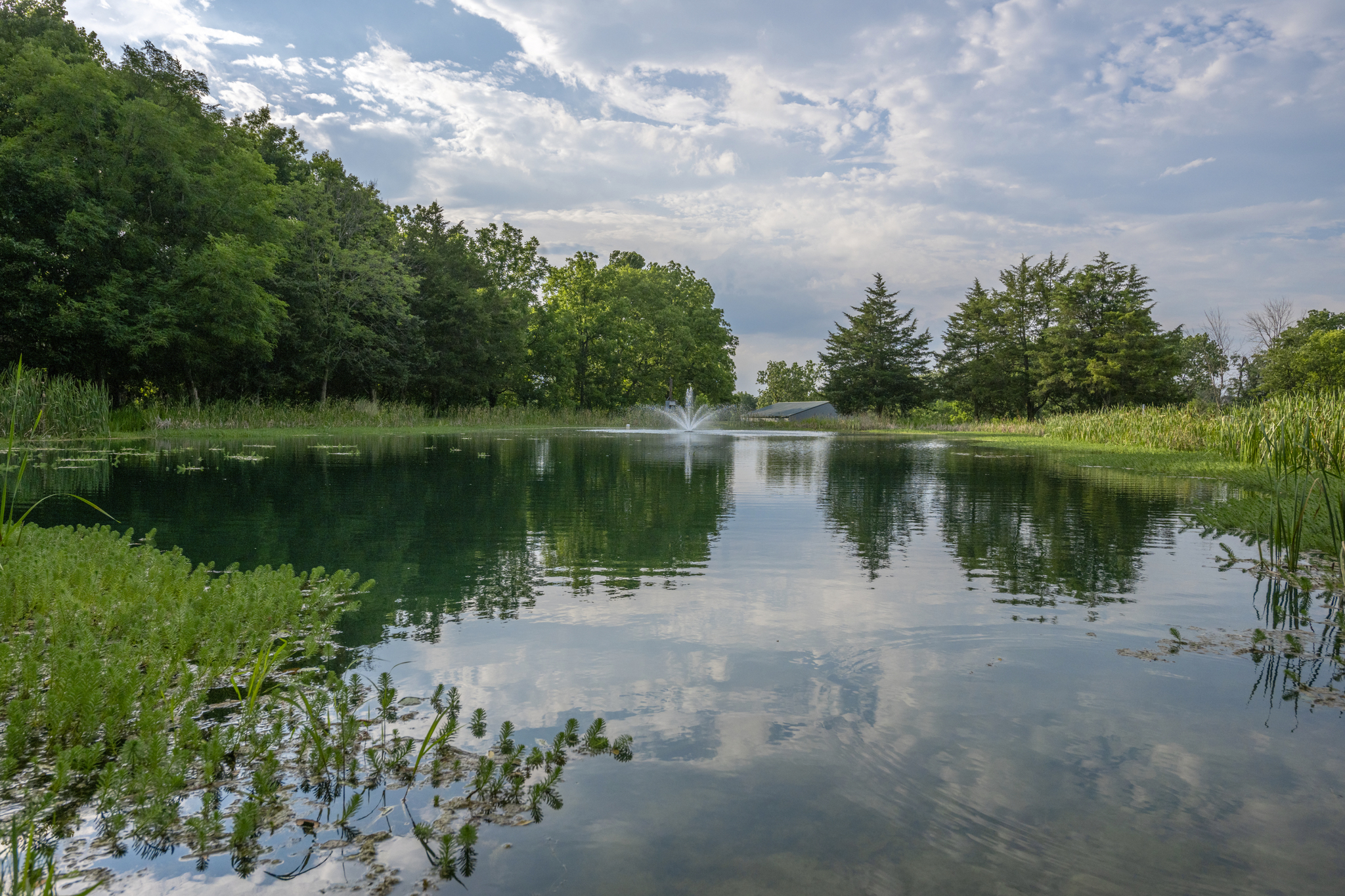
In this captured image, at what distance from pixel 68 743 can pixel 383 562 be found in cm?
455

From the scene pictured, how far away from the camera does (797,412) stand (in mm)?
73312

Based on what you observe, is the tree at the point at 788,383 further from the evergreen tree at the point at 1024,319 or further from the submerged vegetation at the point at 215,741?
the submerged vegetation at the point at 215,741

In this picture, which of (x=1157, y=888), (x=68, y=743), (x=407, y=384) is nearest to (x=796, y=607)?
(x=1157, y=888)

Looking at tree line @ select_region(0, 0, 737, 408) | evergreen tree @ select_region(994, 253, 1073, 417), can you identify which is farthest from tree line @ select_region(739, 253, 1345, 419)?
tree line @ select_region(0, 0, 737, 408)

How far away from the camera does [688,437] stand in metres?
42.6

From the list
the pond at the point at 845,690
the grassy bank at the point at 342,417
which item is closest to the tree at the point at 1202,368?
the grassy bank at the point at 342,417

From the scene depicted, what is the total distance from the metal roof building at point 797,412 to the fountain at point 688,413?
5223 mm

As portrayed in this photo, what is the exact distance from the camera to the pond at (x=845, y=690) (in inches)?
114

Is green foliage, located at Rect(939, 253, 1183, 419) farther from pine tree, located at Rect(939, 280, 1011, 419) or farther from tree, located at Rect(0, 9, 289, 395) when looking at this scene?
tree, located at Rect(0, 9, 289, 395)

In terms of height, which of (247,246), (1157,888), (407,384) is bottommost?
(1157,888)

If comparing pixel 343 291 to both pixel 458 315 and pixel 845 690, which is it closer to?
pixel 458 315

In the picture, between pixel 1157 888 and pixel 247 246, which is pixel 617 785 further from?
pixel 247 246

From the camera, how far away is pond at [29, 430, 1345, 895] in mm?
2895

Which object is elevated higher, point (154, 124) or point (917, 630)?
point (154, 124)
